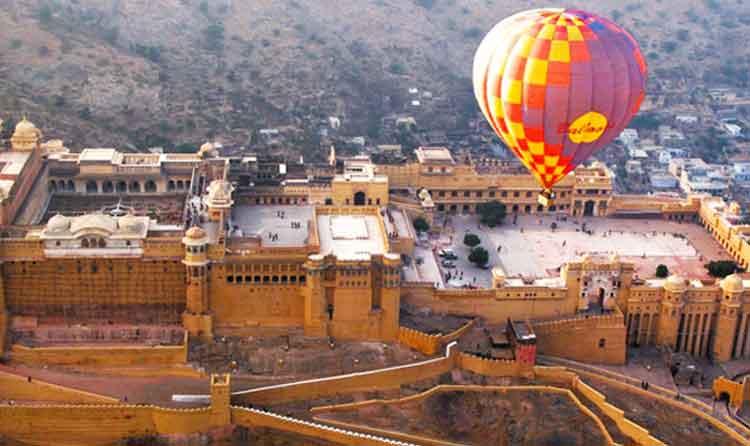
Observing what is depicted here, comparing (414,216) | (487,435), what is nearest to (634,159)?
(414,216)

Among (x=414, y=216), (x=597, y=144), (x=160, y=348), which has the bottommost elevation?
(x=160, y=348)

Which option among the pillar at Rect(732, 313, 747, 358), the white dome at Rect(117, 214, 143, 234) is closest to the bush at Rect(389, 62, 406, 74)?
the pillar at Rect(732, 313, 747, 358)

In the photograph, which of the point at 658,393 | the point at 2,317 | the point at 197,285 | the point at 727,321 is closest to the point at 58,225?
the point at 2,317

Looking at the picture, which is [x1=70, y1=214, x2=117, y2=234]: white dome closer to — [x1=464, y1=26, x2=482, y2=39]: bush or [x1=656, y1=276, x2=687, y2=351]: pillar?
[x1=656, y1=276, x2=687, y2=351]: pillar

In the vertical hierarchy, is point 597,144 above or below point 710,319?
above

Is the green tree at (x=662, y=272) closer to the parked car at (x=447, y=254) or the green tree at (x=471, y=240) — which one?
the green tree at (x=471, y=240)

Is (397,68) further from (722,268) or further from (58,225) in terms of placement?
(58,225)

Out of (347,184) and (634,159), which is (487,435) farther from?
(634,159)
